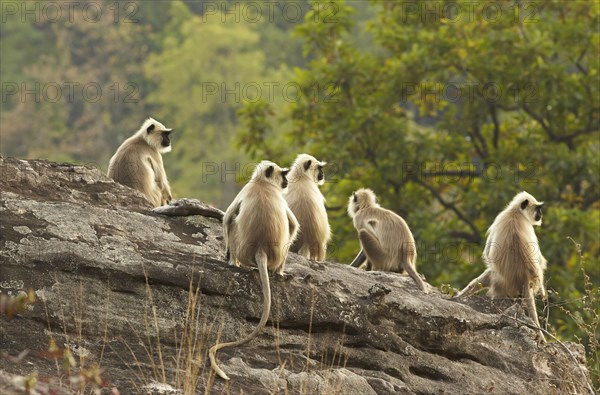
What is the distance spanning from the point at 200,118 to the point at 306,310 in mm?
41983

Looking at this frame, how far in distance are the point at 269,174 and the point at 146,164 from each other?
2.38m

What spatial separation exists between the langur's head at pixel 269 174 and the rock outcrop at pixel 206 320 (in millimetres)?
451

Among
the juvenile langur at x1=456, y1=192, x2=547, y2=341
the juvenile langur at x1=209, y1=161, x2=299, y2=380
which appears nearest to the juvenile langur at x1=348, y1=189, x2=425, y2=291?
the juvenile langur at x1=456, y1=192, x2=547, y2=341

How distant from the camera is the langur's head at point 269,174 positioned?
21.8 feet

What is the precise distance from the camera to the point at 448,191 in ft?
51.2

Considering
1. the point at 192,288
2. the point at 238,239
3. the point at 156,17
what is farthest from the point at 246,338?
the point at 156,17

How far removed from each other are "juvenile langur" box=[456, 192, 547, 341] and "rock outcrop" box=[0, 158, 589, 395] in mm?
581

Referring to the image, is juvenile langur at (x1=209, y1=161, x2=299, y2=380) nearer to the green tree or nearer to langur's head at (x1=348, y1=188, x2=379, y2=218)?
langur's head at (x1=348, y1=188, x2=379, y2=218)

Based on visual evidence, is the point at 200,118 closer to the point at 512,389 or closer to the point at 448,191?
the point at 448,191

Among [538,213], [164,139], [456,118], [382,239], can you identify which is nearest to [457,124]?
[456,118]

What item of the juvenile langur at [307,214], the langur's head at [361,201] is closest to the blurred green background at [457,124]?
the langur's head at [361,201]

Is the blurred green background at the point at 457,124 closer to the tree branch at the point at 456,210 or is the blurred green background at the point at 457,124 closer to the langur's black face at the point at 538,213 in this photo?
the tree branch at the point at 456,210

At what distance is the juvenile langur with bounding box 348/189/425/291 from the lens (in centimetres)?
851

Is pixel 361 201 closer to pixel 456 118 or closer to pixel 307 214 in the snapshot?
pixel 307 214
